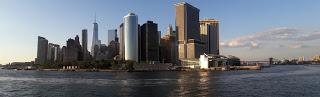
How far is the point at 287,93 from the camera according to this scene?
8356 centimetres

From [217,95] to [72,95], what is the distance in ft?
92.2

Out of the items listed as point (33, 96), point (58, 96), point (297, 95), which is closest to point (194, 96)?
point (297, 95)

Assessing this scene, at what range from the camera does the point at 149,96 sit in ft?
258

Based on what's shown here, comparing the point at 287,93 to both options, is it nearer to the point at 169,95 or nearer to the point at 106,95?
the point at 169,95

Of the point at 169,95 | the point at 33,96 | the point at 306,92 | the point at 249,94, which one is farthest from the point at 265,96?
the point at 33,96

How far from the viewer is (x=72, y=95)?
81.8m

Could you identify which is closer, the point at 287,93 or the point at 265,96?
the point at 265,96

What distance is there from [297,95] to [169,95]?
24.3m

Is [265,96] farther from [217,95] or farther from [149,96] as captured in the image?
[149,96]

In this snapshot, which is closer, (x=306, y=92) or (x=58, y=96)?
(x=58, y=96)

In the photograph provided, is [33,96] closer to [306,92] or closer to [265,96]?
[265,96]

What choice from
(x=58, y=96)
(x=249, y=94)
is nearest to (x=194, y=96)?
(x=249, y=94)

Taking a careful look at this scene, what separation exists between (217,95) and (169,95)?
918cm

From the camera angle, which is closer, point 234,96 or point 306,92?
point 234,96
